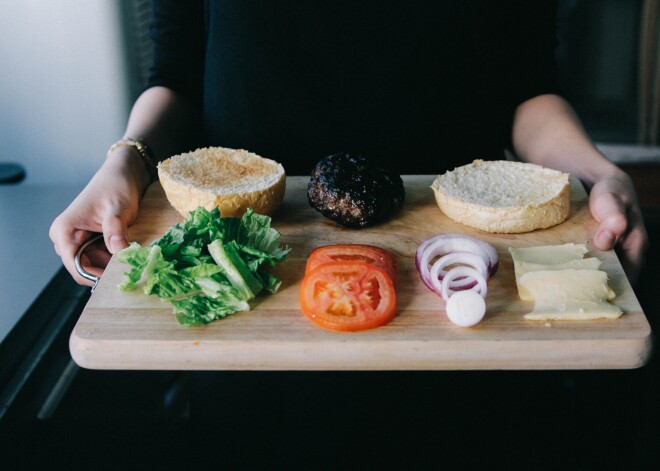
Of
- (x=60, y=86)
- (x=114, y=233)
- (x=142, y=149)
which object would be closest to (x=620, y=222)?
(x=114, y=233)

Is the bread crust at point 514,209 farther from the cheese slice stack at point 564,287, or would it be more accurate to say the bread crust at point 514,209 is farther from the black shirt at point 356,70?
the black shirt at point 356,70

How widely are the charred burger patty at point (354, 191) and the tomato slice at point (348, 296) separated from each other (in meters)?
0.34

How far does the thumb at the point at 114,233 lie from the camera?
1870 millimetres

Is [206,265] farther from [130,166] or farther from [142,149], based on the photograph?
[142,149]

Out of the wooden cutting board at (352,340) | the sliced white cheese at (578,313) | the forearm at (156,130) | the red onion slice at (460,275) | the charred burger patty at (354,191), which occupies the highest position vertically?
the forearm at (156,130)

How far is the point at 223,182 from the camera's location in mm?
2035

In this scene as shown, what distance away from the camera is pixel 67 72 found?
3320 millimetres

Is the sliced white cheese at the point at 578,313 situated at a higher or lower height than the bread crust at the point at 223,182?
lower

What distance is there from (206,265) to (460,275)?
668 mm

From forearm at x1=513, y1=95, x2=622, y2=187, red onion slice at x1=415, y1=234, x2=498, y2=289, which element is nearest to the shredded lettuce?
red onion slice at x1=415, y1=234, x2=498, y2=289

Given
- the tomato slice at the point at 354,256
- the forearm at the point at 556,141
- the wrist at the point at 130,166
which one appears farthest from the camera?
the forearm at the point at 556,141

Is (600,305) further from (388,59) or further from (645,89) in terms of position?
(645,89)

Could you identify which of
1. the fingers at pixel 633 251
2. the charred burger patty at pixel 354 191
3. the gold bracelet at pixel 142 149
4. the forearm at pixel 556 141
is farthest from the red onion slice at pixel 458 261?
the gold bracelet at pixel 142 149

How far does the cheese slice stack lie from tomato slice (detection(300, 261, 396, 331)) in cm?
36
